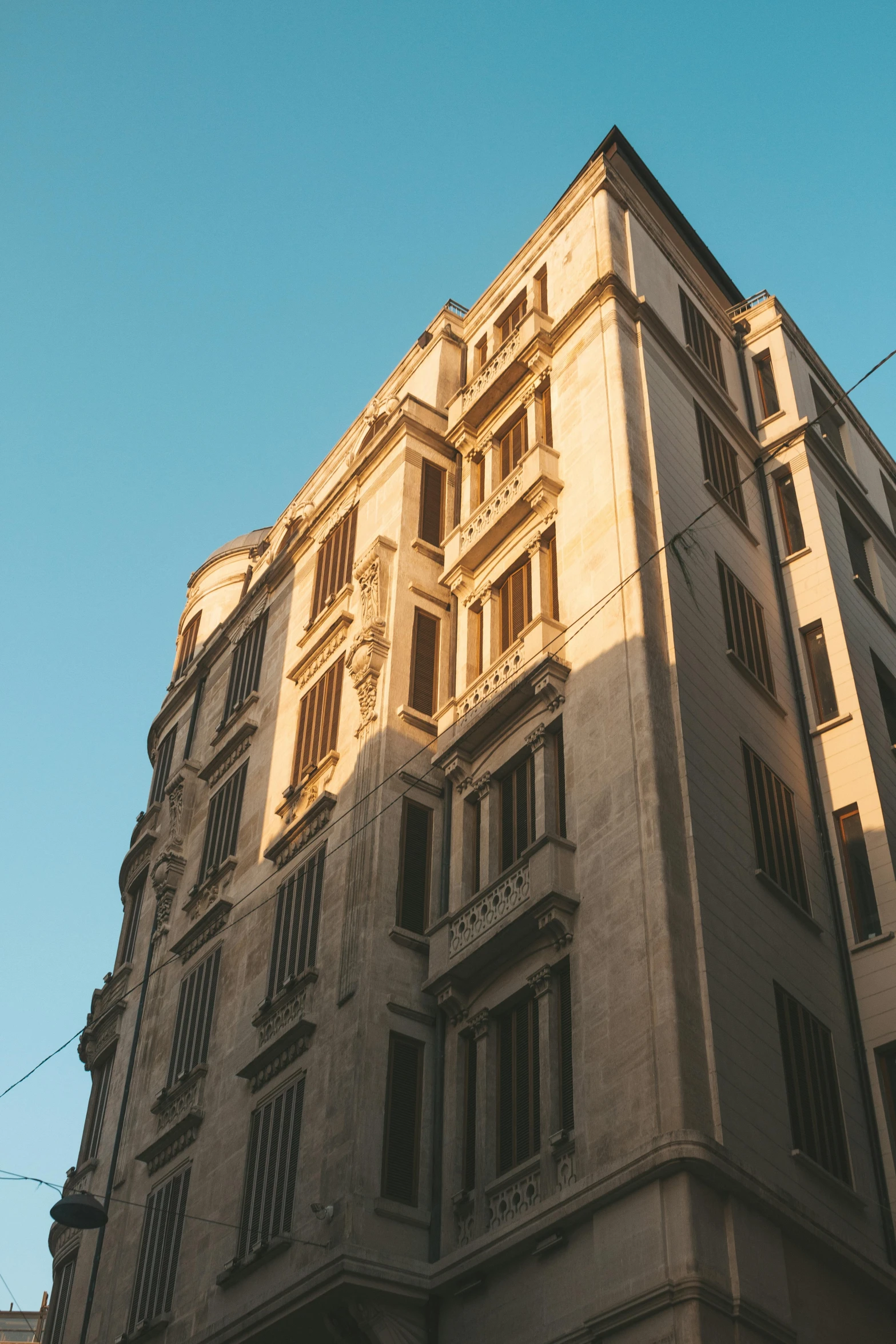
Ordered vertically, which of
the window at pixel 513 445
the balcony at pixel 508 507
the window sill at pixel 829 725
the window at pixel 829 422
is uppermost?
the window at pixel 829 422

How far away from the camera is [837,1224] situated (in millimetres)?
19969

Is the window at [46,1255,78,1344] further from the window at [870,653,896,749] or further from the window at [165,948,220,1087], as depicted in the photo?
the window at [870,653,896,749]

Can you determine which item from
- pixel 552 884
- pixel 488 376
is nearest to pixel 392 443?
pixel 488 376

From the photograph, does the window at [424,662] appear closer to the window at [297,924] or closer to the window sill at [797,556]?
the window at [297,924]

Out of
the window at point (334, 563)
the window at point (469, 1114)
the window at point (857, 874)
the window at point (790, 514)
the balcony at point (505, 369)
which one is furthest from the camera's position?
the window at point (334, 563)

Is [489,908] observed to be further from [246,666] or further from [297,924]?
[246,666]

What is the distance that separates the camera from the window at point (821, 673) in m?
27.7

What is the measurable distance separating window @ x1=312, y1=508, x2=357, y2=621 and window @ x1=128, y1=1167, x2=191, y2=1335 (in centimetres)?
1377

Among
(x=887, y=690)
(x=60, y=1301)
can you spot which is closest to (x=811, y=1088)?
(x=887, y=690)

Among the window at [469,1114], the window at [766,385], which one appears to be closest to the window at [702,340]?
the window at [766,385]

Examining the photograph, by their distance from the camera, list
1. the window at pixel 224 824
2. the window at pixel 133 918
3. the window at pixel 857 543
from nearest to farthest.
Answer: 1. the window at pixel 857 543
2. the window at pixel 224 824
3. the window at pixel 133 918

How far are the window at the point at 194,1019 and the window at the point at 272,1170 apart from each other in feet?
12.4

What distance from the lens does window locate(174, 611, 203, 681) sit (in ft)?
151

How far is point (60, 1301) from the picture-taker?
104ft
